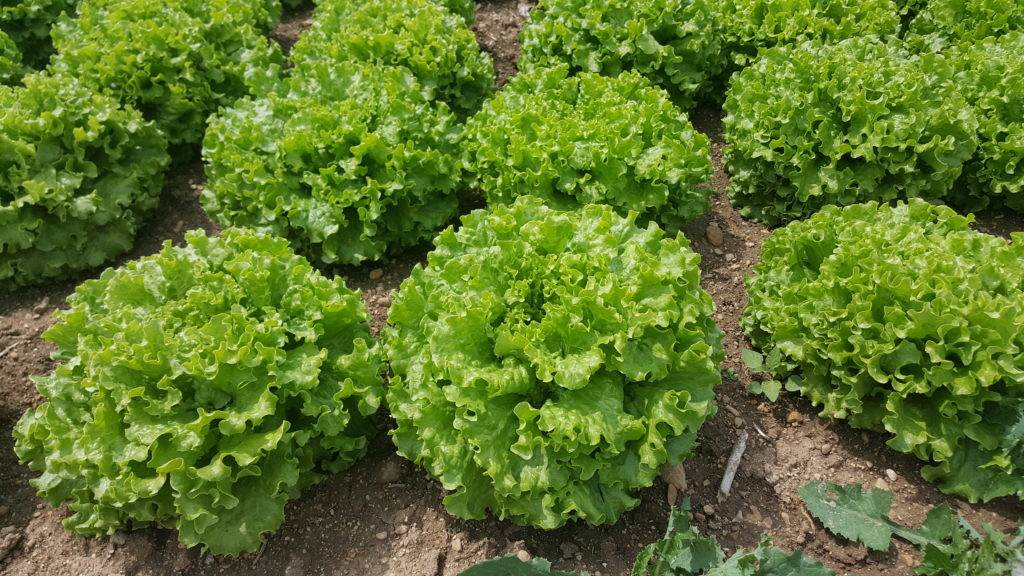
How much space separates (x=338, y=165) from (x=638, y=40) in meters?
3.40

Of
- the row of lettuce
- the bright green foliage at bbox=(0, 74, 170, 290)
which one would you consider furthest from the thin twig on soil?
the bright green foliage at bbox=(0, 74, 170, 290)

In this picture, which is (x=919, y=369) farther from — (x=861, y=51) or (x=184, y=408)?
(x=184, y=408)

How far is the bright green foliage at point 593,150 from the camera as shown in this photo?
19.3ft

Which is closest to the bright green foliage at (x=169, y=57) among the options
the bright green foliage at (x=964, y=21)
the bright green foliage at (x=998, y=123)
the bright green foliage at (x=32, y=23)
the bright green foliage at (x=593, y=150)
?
the bright green foliage at (x=32, y=23)

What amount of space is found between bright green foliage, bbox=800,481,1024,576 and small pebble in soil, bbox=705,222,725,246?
2.60 m

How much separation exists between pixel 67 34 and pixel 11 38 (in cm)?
168

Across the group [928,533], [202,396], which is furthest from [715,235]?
[202,396]

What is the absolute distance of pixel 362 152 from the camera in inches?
234

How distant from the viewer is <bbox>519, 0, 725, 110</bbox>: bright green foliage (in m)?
7.36

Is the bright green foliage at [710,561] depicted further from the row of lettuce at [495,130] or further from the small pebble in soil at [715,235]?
the small pebble in soil at [715,235]

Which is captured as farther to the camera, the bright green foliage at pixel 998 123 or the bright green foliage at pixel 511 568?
the bright green foliage at pixel 998 123

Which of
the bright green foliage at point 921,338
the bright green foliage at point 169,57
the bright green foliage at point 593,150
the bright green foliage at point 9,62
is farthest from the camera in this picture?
the bright green foliage at point 9,62

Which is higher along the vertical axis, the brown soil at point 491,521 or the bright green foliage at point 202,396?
the bright green foliage at point 202,396

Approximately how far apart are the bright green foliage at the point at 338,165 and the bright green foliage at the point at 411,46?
565mm
